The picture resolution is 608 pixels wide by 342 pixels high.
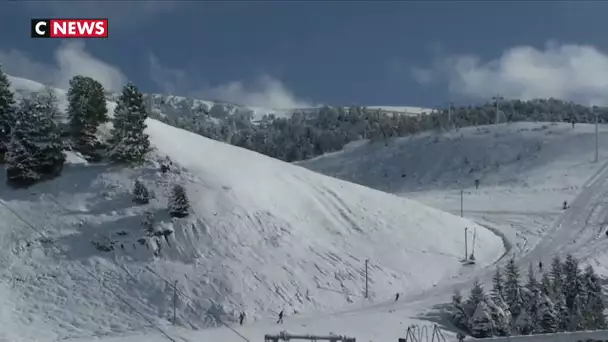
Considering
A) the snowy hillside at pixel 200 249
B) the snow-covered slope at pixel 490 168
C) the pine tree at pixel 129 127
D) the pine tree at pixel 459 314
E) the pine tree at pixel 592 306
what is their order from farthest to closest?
the snow-covered slope at pixel 490 168
the pine tree at pixel 129 127
the snowy hillside at pixel 200 249
the pine tree at pixel 459 314
the pine tree at pixel 592 306

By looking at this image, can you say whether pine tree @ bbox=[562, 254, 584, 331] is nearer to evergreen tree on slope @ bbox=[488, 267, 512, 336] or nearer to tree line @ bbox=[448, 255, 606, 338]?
tree line @ bbox=[448, 255, 606, 338]

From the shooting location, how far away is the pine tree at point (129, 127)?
5419 cm

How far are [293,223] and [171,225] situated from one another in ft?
32.3

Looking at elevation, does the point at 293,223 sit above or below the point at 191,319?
above

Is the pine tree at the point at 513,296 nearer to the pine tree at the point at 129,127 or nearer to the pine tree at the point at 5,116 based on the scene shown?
the pine tree at the point at 129,127

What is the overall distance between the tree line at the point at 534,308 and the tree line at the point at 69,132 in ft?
91.9

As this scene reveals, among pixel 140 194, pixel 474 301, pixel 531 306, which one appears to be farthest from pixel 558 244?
pixel 140 194

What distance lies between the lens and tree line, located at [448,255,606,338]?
3669 centimetres

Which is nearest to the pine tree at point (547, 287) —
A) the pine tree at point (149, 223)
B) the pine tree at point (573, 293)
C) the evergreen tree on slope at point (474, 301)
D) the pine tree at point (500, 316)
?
the pine tree at point (573, 293)

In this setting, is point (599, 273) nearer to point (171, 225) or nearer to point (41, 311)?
point (171, 225)

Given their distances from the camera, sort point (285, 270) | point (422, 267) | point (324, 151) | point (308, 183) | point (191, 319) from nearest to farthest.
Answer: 1. point (191, 319)
2. point (285, 270)
3. point (422, 267)
4. point (308, 183)
5. point (324, 151)

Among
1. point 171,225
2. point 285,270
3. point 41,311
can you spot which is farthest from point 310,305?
point 41,311

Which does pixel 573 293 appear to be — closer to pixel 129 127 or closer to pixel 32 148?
pixel 129 127

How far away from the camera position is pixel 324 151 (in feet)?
601
